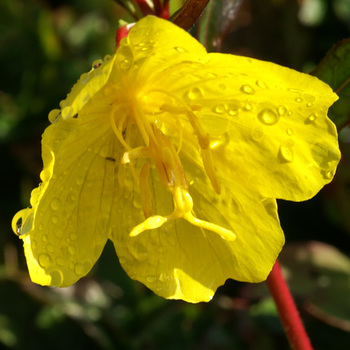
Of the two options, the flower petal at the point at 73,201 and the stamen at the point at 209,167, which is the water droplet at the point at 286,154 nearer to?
the stamen at the point at 209,167

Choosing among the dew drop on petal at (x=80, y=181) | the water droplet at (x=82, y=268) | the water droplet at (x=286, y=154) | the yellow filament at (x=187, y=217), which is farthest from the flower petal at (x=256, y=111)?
the water droplet at (x=82, y=268)

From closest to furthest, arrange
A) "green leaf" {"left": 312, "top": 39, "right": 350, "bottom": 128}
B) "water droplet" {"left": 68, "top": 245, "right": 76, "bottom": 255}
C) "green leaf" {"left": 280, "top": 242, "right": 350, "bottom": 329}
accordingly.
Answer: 1. "water droplet" {"left": 68, "top": 245, "right": 76, "bottom": 255}
2. "green leaf" {"left": 312, "top": 39, "right": 350, "bottom": 128}
3. "green leaf" {"left": 280, "top": 242, "right": 350, "bottom": 329}

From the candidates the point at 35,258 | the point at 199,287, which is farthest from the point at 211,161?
the point at 35,258

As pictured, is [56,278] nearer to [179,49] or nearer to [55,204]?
[55,204]

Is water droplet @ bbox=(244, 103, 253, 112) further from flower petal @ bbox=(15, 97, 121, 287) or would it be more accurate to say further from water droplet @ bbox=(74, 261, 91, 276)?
water droplet @ bbox=(74, 261, 91, 276)

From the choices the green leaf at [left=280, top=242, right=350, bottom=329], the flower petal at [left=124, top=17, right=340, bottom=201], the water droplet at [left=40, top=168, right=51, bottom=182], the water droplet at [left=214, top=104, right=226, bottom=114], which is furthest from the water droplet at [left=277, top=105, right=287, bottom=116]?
the green leaf at [left=280, top=242, right=350, bottom=329]

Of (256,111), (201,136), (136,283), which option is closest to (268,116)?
(256,111)
